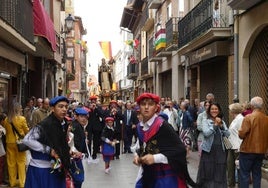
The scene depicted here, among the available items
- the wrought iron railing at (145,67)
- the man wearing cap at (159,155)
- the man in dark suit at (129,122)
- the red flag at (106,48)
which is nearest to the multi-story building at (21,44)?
the man in dark suit at (129,122)

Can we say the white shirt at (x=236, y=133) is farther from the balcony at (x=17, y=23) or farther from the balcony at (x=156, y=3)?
the balcony at (x=156, y=3)

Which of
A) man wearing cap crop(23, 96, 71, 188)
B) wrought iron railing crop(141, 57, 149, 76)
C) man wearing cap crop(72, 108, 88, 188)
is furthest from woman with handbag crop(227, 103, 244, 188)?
wrought iron railing crop(141, 57, 149, 76)

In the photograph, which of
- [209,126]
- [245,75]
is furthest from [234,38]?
[209,126]

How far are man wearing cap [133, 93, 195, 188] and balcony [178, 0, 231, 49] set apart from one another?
11308 millimetres

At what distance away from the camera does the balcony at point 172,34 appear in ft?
80.8

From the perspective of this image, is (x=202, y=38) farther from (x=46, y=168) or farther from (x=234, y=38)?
(x=46, y=168)

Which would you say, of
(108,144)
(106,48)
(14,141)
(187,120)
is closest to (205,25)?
(187,120)

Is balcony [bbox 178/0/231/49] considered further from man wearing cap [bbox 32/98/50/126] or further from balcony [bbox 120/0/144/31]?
balcony [bbox 120/0/144/31]

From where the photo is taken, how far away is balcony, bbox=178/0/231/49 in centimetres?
1622

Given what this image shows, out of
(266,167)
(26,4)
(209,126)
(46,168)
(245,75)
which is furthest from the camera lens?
(26,4)

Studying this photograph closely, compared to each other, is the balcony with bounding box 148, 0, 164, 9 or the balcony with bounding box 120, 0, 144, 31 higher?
the balcony with bounding box 120, 0, 144, 31

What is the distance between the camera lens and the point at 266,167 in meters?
11.5

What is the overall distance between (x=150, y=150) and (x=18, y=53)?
13323 mm

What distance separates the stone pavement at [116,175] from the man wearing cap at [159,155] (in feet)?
18.7
